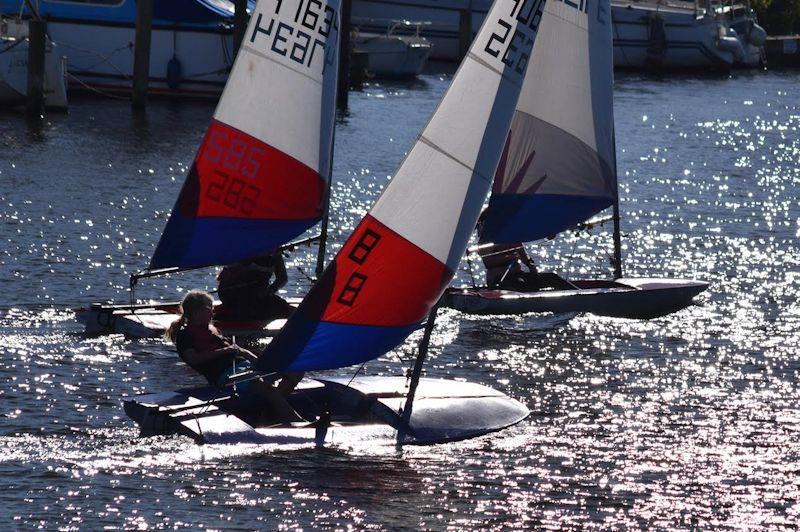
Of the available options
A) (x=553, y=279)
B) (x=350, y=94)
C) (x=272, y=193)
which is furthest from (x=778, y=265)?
(x=350, y=94)

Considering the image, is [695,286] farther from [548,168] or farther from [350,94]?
[350,94]

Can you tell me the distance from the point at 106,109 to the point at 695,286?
2637 cm

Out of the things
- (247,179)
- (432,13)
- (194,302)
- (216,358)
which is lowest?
(432,13)

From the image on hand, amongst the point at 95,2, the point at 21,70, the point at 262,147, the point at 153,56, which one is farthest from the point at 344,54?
the point at 262,147

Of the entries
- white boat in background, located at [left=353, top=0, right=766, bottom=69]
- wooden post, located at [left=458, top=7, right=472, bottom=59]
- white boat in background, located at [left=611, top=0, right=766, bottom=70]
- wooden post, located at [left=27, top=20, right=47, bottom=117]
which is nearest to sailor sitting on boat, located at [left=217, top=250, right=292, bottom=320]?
wooden post, located at [left=27, top=20, right=47, bottom=117]

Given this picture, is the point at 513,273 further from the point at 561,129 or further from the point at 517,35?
the point at 517,35

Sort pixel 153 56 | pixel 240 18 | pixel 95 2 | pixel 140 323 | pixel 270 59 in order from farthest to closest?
pixel 153 56 → pixel 95 2 → pixel 240 18 → pixel 270 59 → pixel 140 323

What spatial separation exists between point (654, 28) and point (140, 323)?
56317 millimetres

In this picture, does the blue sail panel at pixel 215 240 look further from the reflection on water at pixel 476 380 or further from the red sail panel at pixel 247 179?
the reflection on water at pixel 476 380

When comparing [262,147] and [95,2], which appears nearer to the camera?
[262,147]

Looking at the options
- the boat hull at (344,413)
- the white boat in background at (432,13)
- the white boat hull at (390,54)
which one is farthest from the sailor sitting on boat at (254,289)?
the white boat in background at (432,13)

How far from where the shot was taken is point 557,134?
80.3 ft

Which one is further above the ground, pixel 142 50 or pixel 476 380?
pixel 142 50

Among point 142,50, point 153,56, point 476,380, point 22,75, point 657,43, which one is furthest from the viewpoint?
point 657,43
